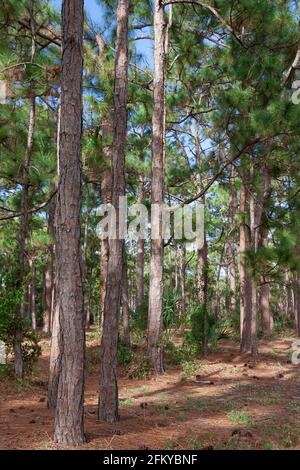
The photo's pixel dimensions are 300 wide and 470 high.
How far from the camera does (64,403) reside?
4.63m

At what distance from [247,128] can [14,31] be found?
508cm

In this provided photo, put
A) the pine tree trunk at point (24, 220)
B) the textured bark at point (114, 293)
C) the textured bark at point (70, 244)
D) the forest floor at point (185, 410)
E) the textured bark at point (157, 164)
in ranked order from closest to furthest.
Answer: the textured bark at point (70, 244) < the forest floor at point (185, 410) < the textured bark at point (114, 293) < the pine tree trunk at point (24, 220) < the textured bark at point (157, 164)

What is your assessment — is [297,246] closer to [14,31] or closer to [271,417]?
[271,417]

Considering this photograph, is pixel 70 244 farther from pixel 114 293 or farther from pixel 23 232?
pixel 23 232

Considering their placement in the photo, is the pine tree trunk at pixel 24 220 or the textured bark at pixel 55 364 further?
the pine tree trunk at pixel 24 220

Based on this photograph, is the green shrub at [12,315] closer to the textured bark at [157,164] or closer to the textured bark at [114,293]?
the textured bark at [157,164]

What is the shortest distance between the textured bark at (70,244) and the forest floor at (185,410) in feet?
1.14

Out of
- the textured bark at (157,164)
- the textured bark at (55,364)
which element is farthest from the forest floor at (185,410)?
the textured bark at (157,164)

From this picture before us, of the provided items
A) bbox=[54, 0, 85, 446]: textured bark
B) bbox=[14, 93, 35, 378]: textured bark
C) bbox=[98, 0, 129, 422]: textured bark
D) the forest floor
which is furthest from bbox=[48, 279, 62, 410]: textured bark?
bbox=[54, 0, 85, 446]: textured bark

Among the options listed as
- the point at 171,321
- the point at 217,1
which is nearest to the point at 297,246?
the point at 171,321

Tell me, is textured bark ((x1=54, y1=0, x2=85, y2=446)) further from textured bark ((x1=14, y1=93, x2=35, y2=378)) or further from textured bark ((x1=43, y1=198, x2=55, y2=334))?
textured bark ((x1=43, y1=198, x2=55, y2=334))

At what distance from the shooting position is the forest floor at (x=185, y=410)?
4828 mm

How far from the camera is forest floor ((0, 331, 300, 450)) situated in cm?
483

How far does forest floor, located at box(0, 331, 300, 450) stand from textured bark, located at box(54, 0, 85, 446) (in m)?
0.35
